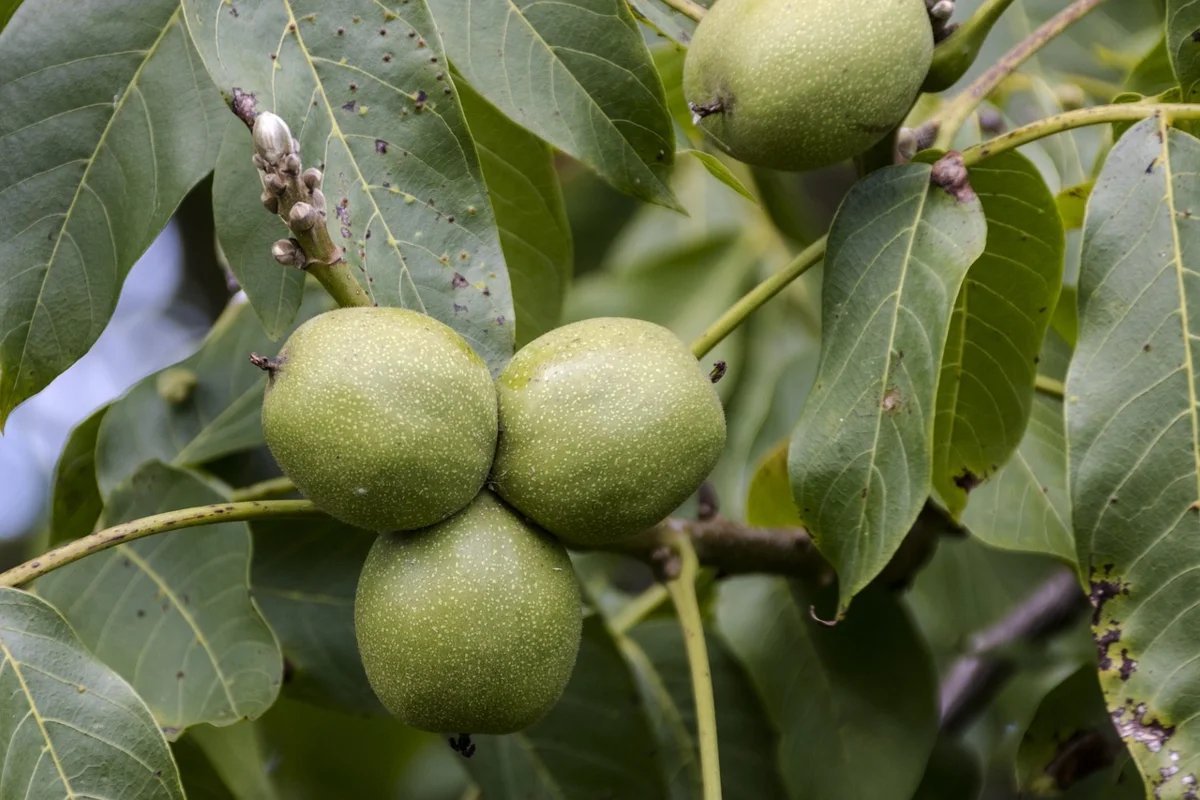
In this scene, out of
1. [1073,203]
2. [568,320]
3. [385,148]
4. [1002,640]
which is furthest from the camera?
[1002,640]

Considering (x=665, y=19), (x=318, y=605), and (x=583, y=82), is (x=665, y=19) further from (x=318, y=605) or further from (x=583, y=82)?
(x=318, y=605)

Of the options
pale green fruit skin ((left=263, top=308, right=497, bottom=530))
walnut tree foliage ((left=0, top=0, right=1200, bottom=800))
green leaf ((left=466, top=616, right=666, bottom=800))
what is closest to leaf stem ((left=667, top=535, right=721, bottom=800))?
walnut tree foliage ((left=0, top=0, right=1200, bottom=800))

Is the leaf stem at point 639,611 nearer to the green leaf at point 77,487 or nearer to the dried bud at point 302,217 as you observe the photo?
the green leaf at point 77,487

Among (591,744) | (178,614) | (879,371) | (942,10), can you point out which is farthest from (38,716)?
(942,10)

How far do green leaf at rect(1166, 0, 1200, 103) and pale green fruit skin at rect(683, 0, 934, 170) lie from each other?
0.21 metres

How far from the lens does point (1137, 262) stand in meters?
1.08

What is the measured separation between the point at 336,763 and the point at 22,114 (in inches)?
36.8

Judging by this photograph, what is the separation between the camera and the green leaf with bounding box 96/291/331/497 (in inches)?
60.8

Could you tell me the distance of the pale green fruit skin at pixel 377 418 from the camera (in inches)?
37.1

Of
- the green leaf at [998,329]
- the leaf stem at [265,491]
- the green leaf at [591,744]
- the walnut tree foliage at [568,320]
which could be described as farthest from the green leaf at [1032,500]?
the leaf stem at [265,491]

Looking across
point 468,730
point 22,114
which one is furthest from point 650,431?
point 22,114

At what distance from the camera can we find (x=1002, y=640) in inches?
80.8

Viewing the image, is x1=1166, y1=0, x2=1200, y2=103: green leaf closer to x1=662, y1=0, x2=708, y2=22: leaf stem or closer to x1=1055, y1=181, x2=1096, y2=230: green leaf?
x1=1055, y1=181, x2=1096, y2=230: green leaf

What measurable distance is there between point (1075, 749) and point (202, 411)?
108 centimetres
